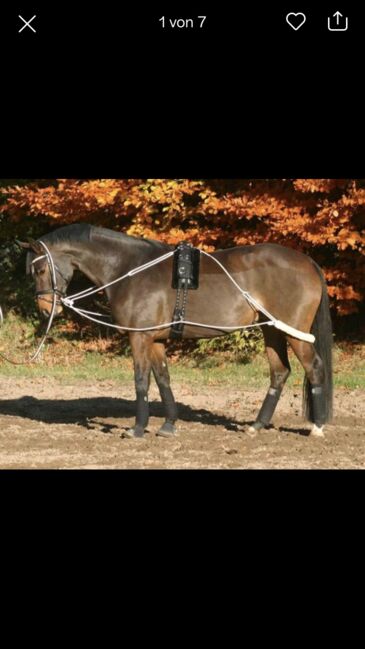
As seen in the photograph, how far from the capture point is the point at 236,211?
12.5 metres

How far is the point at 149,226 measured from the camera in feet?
44.7

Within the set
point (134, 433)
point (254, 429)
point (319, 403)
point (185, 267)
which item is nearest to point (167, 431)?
point (134, 433)

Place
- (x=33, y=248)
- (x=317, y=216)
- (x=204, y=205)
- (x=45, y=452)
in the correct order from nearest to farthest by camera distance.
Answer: (x=45, y=452)
(x=33, y=248)
(x=317, y=216)
(x=204, y=205)

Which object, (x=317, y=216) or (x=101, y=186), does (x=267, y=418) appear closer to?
(x=317, y=216)

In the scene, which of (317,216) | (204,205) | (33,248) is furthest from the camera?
(204,205)

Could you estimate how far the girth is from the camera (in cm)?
835

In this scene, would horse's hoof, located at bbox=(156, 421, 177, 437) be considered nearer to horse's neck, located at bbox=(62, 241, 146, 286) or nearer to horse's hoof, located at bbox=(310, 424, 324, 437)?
horse's hoof, located at bbox=(310, 424, 324, 437)

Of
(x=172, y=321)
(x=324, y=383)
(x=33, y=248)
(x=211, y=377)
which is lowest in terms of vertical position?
(x=211, y=377)

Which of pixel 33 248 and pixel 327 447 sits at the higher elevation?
pixel 33 248

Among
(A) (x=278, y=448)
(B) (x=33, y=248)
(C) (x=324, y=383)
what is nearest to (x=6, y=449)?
(B) (x=33, y=248)

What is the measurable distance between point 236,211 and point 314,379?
4515mm

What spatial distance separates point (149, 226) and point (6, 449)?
6322mm

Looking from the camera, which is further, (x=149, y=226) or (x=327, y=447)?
→ (x=149, y=226)

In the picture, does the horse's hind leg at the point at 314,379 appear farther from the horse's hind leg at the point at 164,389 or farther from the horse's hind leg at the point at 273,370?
the horse's hind leg at the point at 164,389
